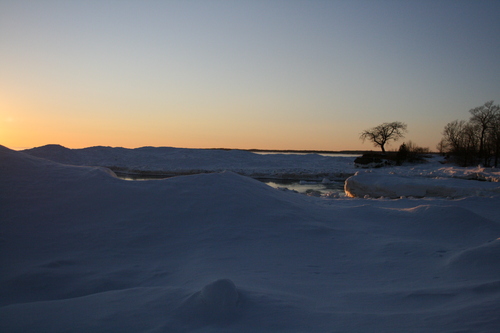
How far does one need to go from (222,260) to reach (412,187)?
11.5 metres

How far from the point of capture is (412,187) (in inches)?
561

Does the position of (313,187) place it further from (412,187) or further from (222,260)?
(222,260)

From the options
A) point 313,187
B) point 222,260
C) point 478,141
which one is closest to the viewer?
point 222,260

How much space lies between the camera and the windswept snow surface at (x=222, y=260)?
10.2 ft

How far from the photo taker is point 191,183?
862 cm

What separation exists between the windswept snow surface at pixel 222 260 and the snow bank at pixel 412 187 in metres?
3.57

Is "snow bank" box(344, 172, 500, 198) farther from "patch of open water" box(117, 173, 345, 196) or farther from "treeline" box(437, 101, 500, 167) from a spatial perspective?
"treeline" box(437, 101, 500, 167)

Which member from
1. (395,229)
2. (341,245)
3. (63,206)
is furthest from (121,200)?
(395,229)

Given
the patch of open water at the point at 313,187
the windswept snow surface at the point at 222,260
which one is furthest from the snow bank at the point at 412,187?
the windswept snow surface at the point at 222,260

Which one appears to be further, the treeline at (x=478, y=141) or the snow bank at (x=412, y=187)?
the treeline at (x=478, y=141)

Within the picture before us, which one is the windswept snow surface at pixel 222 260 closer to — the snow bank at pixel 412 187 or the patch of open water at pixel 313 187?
the snow bank at pixel 412 187

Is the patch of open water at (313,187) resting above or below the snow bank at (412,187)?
below

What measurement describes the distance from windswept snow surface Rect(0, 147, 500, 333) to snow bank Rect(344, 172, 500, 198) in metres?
3.57

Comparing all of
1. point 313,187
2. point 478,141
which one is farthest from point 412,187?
point 478,141
